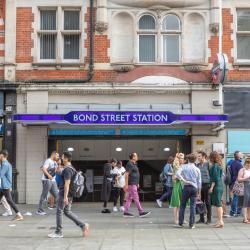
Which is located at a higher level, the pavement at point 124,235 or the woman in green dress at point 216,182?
the woman in green dress at point 216,182

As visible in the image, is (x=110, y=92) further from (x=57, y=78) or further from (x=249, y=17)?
(x=249, y=17)

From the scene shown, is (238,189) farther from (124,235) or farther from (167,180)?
(124,235)

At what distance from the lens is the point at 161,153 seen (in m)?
20.1

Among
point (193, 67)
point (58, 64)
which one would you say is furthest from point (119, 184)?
point (193, 67)

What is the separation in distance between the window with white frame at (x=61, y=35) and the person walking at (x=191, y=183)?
792 centimetres

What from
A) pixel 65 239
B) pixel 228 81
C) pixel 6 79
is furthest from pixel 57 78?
pixel 65 239

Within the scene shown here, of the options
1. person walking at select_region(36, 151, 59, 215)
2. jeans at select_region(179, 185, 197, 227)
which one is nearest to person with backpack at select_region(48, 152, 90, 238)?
jeans at select_region(179, 185, 197, 227)

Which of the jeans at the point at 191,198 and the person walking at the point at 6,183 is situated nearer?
the jeans at the point at 191,198

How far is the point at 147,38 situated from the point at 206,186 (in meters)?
7.56

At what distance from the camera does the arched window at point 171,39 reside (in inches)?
787

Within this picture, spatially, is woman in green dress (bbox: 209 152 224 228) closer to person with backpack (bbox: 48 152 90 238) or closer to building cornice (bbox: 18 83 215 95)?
person with backpack (bbox: 48 152 90 238)

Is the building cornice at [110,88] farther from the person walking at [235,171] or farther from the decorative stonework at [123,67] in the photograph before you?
the person walking at [235,171]

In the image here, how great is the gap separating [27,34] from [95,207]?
6.31 metres

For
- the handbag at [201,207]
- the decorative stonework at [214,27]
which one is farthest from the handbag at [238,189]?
the decorative stonework at [214,27]
